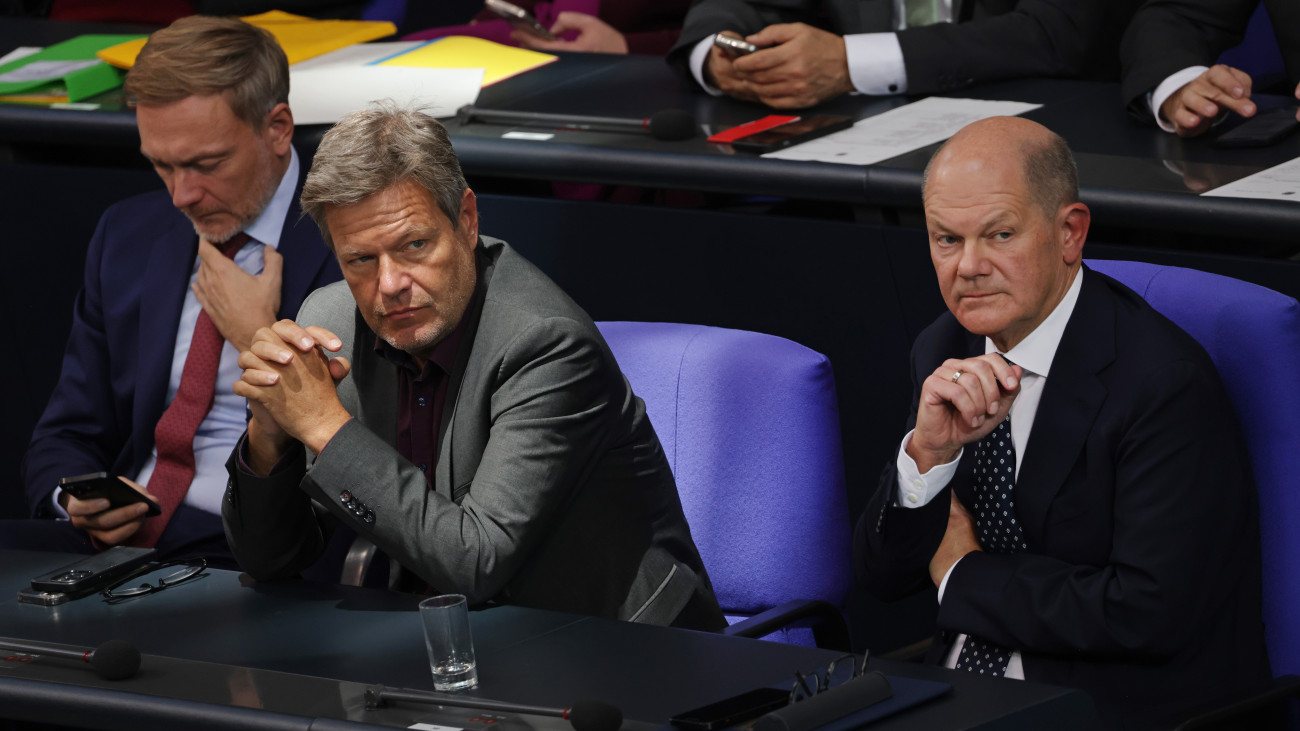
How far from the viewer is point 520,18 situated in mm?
4094

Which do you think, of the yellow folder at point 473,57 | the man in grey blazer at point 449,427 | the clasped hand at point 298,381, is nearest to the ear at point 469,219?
the man in grey blazer at point 449,427

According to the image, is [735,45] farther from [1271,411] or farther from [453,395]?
[1271,411]

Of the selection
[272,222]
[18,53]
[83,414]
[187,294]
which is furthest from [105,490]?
[18,53]

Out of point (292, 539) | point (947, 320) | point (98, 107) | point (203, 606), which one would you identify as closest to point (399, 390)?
point (292, 539)

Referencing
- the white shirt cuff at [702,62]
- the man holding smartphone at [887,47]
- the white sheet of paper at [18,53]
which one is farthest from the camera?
the white sheet of paper at [18,53]

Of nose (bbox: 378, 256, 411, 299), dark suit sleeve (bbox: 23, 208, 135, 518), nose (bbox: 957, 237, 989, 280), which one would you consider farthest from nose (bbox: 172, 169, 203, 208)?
nose (bbox: 957, 237, 989, 280)

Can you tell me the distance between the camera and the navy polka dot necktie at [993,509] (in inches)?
79.6

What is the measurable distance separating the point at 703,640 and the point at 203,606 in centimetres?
65

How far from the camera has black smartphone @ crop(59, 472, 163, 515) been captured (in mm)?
2471

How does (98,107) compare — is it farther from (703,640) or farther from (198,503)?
(703,640)

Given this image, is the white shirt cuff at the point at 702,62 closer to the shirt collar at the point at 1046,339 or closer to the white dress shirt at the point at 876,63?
the white dress shirt at the point at 876,63

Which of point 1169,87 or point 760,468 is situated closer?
point 760,468

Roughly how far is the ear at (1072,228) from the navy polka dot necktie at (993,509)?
0.73ft

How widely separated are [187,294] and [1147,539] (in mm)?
1708
